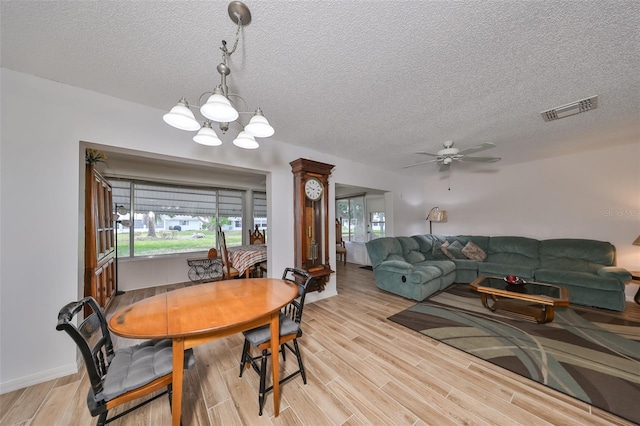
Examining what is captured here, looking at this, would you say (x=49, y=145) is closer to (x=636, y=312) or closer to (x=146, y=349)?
(x=146, y=349)

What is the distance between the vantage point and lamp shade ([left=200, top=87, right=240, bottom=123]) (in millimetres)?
1156

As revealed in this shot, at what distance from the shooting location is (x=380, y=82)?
1879mm

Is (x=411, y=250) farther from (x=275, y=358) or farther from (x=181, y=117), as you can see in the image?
(x=181, y=117)

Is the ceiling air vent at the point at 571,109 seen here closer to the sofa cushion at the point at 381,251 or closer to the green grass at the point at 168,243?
the sofa cushion at the point at 381,251

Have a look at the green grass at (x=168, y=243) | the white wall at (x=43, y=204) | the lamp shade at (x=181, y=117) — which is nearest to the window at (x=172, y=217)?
the green grass at (x=168, y=243)

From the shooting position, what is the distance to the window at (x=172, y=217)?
419 cm

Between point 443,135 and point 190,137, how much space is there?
3382 mm

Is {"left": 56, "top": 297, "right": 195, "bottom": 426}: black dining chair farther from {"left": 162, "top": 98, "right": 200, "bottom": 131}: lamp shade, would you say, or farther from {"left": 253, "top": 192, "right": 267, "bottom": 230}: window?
{"left": 253, "top": 192, "right": 267, "bottom": 230}: window

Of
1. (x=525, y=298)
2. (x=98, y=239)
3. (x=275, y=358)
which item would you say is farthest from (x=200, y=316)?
(x=525, y=298)

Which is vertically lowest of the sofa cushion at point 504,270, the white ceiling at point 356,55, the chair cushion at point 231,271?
the sofa cushion at point 504,270

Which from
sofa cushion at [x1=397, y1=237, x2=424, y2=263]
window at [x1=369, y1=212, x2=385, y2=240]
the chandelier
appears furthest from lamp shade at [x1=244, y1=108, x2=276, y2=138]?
window at [x1=369, y1=212, x2=385, y2=240]

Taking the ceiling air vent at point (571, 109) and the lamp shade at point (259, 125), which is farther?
the ceiling air vent at point (571, 109)

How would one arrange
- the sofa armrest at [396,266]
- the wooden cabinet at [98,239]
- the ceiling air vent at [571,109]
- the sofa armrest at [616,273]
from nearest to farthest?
the ceiling air vent at [571,109]
the wooden cabinet at [98,239]
the sofa armrest at [616,273]
the sofa armrest at [396,266]

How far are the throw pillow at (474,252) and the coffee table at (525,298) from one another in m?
1.25
